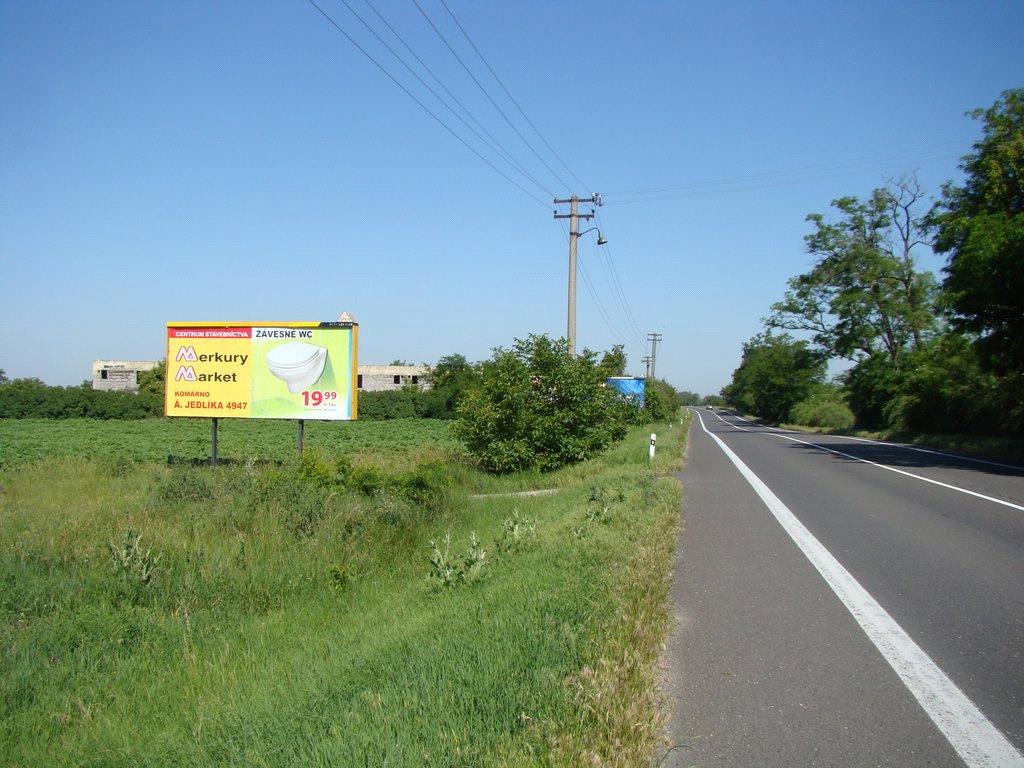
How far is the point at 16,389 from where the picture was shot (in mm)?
55844

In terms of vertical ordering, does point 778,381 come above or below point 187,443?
above

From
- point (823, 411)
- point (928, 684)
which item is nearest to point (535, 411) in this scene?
point (928, 684)

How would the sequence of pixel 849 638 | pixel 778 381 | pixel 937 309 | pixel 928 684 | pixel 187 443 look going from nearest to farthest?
pixel 928 684
pixel 849 638
pixel 187 443
pixel 937 309
pixel 778 381

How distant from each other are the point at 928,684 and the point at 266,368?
1598 centimetres

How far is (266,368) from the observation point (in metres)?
18.1

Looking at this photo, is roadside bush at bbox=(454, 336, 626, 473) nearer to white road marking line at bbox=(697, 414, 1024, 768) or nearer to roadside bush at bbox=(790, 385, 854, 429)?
white road marking line at bbox=(697, 414, 1024, 768)

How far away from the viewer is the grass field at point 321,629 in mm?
3807

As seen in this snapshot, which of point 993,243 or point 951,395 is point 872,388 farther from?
point 993,243

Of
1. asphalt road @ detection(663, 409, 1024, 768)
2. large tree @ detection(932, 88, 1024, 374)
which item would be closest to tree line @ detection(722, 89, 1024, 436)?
large tree @ detection(932, 88, 1024, 374)

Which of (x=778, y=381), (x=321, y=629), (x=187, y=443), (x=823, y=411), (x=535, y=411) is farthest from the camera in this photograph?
(x=778, y=381)

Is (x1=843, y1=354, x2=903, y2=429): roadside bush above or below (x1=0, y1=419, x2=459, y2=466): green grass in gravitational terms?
above

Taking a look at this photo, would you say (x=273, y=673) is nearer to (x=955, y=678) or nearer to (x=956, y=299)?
(x=955, y=678)

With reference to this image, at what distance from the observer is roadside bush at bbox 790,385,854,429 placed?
58.9 meters

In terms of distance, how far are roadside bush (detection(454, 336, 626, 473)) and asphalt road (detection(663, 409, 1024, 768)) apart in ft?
26.3
